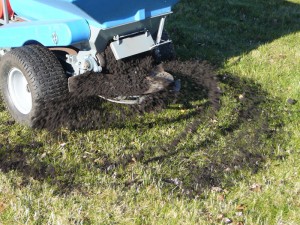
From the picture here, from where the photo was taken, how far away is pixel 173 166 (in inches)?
152

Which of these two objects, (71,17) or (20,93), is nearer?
(71,17)

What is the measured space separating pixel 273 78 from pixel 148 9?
2222 mm

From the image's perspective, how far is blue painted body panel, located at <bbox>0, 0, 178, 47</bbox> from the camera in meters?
3.87

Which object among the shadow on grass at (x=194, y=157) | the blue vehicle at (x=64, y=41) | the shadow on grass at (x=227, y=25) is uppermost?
the blue vehicle at (x=64, y=41)

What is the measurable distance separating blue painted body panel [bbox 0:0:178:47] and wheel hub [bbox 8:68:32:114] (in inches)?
12.2

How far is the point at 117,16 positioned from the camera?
158 inches

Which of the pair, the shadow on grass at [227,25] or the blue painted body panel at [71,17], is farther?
the shadow on grass at [227,25]

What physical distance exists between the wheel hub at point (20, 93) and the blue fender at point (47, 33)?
31cm

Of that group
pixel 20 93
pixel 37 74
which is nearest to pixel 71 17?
pixel 37 74

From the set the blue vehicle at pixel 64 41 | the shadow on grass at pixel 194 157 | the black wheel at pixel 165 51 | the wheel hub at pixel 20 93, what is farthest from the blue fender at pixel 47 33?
the black wheel at pixel 165 51

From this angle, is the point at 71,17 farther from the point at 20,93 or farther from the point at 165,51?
the point at 165,51

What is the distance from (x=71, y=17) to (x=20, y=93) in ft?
3.32

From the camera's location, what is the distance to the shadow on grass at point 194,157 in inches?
143

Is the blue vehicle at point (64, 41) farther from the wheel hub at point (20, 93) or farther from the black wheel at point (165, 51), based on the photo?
the black wheel at point (165, 51)
